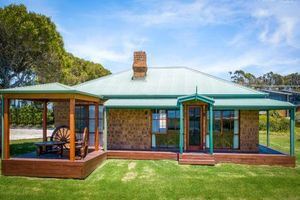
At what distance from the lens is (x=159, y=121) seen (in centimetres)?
1353

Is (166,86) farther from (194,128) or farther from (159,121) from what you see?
(194,128)

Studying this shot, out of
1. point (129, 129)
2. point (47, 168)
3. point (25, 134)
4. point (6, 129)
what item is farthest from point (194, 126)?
point (25, 134)

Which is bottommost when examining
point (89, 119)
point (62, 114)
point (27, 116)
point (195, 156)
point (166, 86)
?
point (195, 156)

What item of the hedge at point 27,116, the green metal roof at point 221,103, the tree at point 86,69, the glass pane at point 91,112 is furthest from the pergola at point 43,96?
the tree at point 86,69

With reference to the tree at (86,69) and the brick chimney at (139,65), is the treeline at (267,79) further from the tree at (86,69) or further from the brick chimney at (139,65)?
the brick chimney at (139,65)

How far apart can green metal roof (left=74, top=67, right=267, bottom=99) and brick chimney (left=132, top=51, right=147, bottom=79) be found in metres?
0.39

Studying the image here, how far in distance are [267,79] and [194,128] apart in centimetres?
8577

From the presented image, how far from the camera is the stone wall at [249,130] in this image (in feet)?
42.6

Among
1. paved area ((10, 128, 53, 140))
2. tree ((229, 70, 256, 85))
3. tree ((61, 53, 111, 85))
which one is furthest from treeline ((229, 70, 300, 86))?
paved area ((10, 128, 53, 140))

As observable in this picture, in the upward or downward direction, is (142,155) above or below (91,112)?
below

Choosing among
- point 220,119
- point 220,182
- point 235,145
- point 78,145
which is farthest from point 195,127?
point 78,145

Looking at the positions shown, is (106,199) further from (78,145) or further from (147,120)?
(147,120)

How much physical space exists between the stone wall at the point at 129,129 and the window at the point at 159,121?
0.25m

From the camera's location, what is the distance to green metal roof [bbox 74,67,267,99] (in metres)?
13.5
